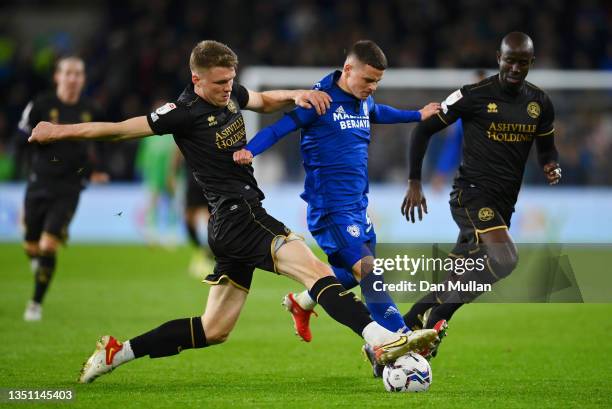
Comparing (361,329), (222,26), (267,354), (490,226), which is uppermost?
(222,26)

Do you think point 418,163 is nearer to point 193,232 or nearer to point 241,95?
point 241,95

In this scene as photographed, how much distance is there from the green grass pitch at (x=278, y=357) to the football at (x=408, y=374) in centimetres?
7

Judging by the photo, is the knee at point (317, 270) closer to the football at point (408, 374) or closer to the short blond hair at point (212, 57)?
the football at point (408, 374)

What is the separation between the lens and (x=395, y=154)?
1866 cm

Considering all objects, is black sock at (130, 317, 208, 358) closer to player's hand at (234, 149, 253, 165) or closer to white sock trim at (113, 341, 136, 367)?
white sock trim at (113, 341, 136, 367)

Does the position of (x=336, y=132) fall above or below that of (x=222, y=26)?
below

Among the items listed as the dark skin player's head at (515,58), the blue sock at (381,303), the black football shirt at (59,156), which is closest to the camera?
the blue sock at (381,303)

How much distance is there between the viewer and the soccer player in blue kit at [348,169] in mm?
7355

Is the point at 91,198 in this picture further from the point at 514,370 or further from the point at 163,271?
the point at 514,370

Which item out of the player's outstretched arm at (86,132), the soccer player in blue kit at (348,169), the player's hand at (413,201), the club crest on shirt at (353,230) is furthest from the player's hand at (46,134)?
the player's hand at (413,201)

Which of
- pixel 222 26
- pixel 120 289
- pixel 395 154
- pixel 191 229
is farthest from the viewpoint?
pixel 222 26

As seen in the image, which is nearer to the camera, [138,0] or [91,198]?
[91,198]

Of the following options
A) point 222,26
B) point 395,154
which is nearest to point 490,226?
point 395,154

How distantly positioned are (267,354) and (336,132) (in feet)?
7.18
